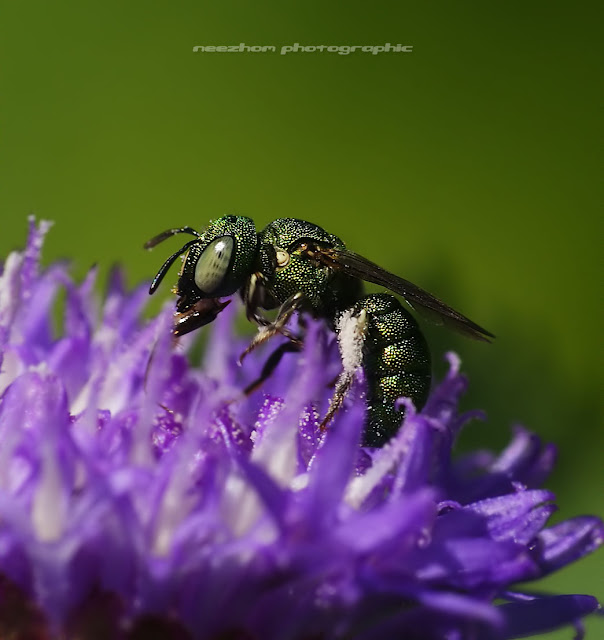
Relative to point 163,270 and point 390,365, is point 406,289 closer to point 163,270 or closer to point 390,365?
point 390,365

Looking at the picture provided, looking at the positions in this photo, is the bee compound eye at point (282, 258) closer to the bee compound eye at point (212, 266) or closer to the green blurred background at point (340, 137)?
the bee compound eye at point (212, 266)

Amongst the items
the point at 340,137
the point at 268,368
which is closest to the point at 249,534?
the point at 268,368

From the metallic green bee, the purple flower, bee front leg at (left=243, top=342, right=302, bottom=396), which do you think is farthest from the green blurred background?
the purple flower

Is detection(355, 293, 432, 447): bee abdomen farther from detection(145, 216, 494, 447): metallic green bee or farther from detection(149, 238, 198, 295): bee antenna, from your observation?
detection(149, 238, 198, 295): bee antenna

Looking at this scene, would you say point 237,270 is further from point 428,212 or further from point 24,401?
point 428,212

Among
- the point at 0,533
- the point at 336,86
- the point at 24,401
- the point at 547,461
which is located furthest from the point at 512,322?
the point at 0,533

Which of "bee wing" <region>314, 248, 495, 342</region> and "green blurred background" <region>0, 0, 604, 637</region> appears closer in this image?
"bee wing" <region>314, 248, 495, 342</region>
